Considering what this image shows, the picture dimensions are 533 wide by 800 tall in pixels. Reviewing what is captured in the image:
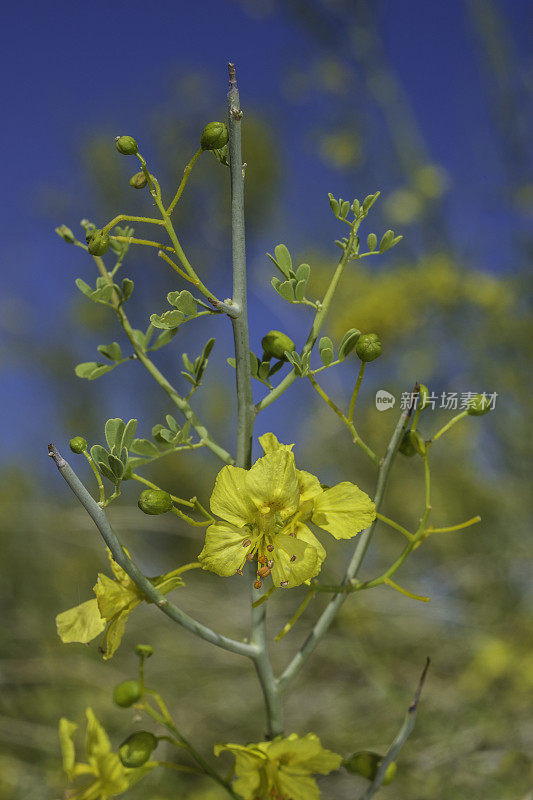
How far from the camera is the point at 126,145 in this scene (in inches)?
16.1

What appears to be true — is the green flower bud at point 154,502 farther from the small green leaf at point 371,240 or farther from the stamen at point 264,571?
the small green leaf at point 371,240

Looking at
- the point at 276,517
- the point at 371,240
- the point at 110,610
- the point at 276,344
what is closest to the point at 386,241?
the point at 371,240

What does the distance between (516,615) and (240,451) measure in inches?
50.9

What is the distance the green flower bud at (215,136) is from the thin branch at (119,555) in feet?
0.69

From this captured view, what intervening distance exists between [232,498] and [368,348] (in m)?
0.14

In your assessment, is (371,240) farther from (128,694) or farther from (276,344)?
(128,694)

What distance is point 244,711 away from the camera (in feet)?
4.92

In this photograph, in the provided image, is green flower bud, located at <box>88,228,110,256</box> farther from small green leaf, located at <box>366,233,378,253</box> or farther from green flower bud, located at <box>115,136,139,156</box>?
small green leaf, located at <box>366,233,378,253</box>

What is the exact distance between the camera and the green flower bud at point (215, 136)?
394 mm

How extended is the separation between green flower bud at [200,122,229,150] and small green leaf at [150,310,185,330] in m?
0.11

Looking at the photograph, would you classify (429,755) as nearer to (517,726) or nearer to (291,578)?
(517,726)

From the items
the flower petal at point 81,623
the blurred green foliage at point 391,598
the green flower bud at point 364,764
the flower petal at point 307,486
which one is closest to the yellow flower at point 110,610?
the flower petal at point 81,623

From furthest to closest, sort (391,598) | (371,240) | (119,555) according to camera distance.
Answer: (391,598) < (371,240) < (119,555)

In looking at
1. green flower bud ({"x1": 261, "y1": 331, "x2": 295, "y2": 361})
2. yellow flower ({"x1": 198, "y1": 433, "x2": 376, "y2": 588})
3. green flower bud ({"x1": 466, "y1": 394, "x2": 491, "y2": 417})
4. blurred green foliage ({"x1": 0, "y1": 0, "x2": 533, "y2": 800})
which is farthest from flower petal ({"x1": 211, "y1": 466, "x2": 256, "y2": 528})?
blurred green foliage ({"x1": 0, "y1": 0, "x2": 533, "y2": 800})
